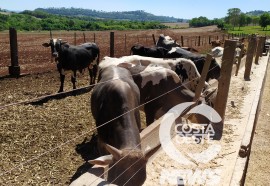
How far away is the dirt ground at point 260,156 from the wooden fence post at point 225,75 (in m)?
1.04

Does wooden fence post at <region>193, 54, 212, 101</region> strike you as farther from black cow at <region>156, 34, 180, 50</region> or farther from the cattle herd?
black cow at <region>156, 34, 180, 50</region>

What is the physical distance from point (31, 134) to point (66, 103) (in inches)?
91.4

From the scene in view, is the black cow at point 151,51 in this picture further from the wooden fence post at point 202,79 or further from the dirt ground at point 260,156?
the wooden fence post at point 202,79

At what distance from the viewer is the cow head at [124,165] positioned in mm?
3154

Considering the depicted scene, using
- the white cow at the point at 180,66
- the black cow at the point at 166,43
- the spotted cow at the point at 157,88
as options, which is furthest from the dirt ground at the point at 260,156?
the black cow at the point at 166,43

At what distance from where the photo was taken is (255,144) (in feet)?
22.1

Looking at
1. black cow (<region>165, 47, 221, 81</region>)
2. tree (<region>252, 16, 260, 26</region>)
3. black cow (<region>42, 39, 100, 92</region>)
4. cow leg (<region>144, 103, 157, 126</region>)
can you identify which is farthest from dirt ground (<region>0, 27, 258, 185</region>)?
tree (<region>252, 16, 260, 26</region>)

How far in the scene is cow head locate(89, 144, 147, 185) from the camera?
315 cm

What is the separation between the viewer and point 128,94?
439 centimetres

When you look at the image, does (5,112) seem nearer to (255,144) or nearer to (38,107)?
(38,107)

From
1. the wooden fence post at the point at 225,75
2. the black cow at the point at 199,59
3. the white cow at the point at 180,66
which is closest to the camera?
the wooden fence post at the point at 225,75

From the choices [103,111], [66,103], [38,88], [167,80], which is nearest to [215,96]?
[167,80]

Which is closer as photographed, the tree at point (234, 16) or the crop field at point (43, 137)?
the crop field at point (43, 137)

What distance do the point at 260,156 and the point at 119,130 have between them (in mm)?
3605
